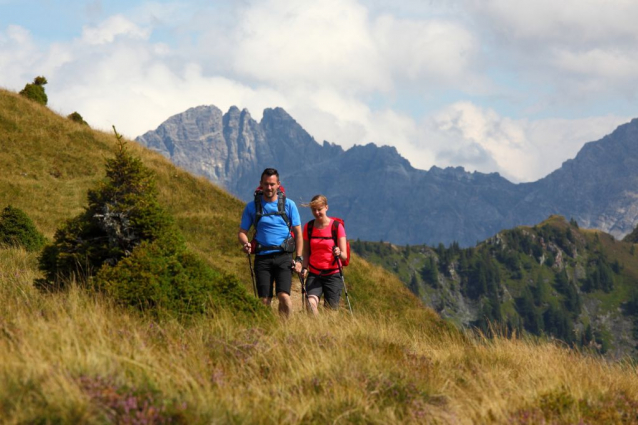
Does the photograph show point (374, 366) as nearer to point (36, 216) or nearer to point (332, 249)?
point (332, 249)

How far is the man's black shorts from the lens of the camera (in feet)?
32.8

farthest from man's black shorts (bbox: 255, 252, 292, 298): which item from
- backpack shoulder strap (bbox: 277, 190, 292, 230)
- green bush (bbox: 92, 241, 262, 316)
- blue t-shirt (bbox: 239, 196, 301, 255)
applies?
green bush (bbox: 92, 241, 262, 316)

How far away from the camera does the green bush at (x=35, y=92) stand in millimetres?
39906

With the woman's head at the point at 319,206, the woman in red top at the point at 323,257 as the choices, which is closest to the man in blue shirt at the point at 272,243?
the woman's head at the point at 319,206

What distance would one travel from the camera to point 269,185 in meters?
9.91

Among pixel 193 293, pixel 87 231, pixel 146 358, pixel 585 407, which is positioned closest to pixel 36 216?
pixel 87 231

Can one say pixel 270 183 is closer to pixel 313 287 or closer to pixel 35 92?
pixel 313 287

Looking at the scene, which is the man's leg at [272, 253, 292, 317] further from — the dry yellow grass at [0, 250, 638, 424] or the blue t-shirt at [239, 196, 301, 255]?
the dry yellow grass at [0, 250, 638, 424]

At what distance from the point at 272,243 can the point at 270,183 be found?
96 cm

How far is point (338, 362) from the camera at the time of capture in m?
6.61

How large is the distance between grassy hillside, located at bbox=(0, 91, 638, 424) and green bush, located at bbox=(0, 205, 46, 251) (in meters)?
9.63

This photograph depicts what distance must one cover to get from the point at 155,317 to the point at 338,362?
2331 mm

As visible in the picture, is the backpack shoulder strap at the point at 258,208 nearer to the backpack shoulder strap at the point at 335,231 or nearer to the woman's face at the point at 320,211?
the woman's face at the point at 320,211

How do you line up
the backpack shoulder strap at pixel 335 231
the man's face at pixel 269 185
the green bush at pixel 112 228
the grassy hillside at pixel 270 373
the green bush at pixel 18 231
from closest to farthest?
the grassy hillside at pixel 270 373
the green bush at pixel 112 228
the man's face at pixel 269 185
the backpack shoulder strap at pixel 335 231
the green bush at pixel 18 231
